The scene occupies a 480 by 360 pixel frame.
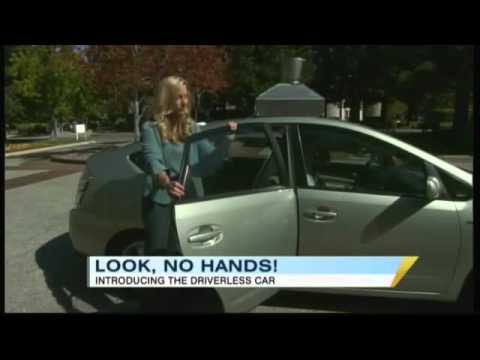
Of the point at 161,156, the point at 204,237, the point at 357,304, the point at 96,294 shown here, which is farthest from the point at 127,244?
the point at 357,304

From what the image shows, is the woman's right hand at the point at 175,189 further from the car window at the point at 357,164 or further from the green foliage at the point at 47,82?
the green foliage at the point at 47,82

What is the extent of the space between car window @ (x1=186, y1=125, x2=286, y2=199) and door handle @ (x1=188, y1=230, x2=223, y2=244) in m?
0.27

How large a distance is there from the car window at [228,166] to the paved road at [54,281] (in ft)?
3.86

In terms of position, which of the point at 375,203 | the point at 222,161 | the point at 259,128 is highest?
the point at 259,128

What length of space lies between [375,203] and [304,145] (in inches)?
27.5

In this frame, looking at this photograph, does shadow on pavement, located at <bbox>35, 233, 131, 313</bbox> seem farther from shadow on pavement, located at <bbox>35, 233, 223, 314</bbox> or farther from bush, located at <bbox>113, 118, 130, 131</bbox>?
bush, located at <bbox>113, 118, 130, 131</bbox>

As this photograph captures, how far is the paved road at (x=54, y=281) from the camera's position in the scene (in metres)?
3.73

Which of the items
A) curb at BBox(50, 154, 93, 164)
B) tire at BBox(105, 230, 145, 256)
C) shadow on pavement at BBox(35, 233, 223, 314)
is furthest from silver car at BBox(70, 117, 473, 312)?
curb at BBox(50, 154, 93, 164)

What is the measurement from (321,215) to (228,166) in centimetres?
84
